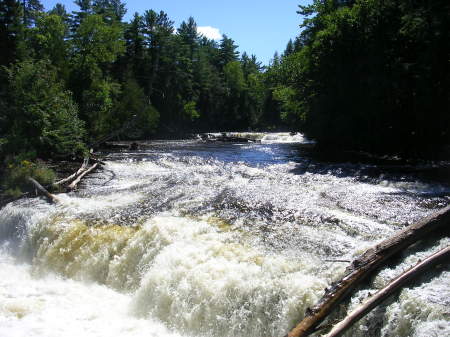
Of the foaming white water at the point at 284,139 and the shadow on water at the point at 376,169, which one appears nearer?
the shadow on water at the point at 376,169

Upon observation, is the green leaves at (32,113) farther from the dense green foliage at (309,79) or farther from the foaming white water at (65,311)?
the foaming white water at (65,311)

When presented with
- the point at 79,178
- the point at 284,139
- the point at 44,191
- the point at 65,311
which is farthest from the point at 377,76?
the point at 65,311

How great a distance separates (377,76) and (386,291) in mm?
18783

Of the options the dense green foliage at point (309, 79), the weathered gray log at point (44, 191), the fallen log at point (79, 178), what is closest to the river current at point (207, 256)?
the weathered gray log at point (44, 191)

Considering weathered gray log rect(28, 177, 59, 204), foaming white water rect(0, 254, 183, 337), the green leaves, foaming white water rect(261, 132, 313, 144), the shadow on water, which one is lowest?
foaming white water rect(0, 254, 183, 337)

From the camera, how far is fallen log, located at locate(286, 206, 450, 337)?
538 centimetres

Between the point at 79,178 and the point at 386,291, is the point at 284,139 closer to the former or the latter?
the point at 79,178

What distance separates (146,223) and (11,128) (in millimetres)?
11377

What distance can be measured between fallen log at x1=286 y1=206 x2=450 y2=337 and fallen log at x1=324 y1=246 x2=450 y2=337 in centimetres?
47

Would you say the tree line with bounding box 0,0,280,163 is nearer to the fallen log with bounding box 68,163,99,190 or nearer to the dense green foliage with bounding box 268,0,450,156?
the fallen log with bounding box 68,163,99,190

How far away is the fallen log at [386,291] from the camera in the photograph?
4.88m

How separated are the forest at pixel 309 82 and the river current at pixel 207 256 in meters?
5.69

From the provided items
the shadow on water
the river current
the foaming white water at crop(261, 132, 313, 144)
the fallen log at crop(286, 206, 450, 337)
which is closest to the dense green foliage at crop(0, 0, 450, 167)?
the foaming white water at crop(261, 132, 313, 144)

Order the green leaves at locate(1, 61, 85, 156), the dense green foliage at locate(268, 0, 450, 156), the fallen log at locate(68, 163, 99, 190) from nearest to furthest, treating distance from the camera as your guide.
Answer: the fallen log at locate(68, 163, 99, 190) → the green leaves at locate(1, 61, 85, 156) → the dense green foliage at locate(268, 0, 450, 156)
